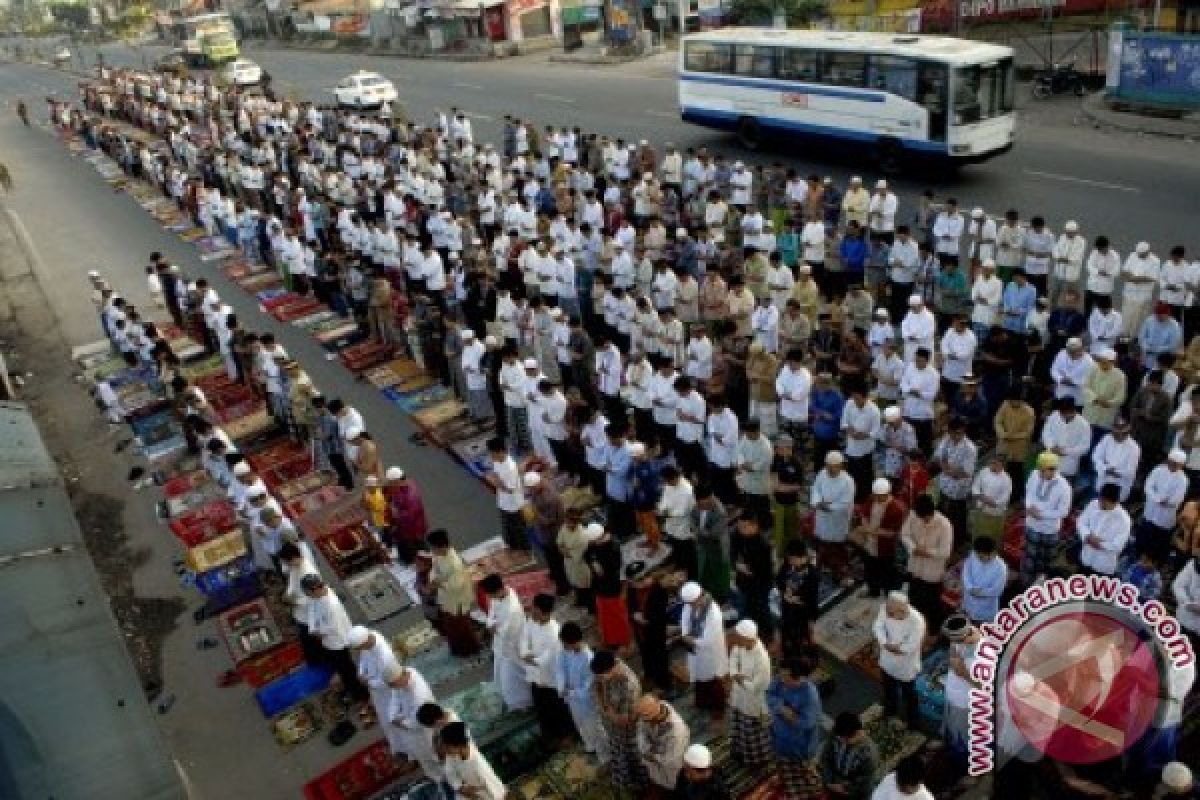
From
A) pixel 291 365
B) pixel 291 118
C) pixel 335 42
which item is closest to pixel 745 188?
pixel 291 365

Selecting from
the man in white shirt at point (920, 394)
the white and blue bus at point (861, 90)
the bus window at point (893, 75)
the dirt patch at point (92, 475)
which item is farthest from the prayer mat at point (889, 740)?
the bus window at point (893, 75)

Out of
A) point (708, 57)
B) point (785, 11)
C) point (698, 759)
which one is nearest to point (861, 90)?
point (708, 57)

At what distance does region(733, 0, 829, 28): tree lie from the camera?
1403 inches

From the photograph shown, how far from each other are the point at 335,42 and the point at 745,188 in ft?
161

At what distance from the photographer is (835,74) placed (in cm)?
2097

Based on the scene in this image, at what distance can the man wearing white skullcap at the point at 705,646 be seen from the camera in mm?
7402

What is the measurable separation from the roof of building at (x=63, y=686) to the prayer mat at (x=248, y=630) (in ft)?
4.46

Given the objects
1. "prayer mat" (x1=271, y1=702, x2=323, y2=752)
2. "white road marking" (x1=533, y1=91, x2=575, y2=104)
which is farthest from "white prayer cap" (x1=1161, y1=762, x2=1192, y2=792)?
"white road marking" (x1=533, y1=91, x2=575, y2=104)

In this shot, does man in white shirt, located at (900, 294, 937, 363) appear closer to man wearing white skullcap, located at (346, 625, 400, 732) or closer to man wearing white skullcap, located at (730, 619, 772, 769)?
man wearing white skullcap, located at (730, 619, 772, 769)

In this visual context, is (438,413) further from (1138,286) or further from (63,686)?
(1138,286)

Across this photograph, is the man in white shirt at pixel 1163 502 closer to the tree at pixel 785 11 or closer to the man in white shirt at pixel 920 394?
the man in white shirt at pixel 920 394

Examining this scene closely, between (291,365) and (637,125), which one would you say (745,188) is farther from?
(637,125)

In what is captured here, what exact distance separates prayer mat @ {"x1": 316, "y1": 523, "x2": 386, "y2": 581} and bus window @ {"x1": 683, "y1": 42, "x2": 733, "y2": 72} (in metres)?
16.1

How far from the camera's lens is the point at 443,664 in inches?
365
